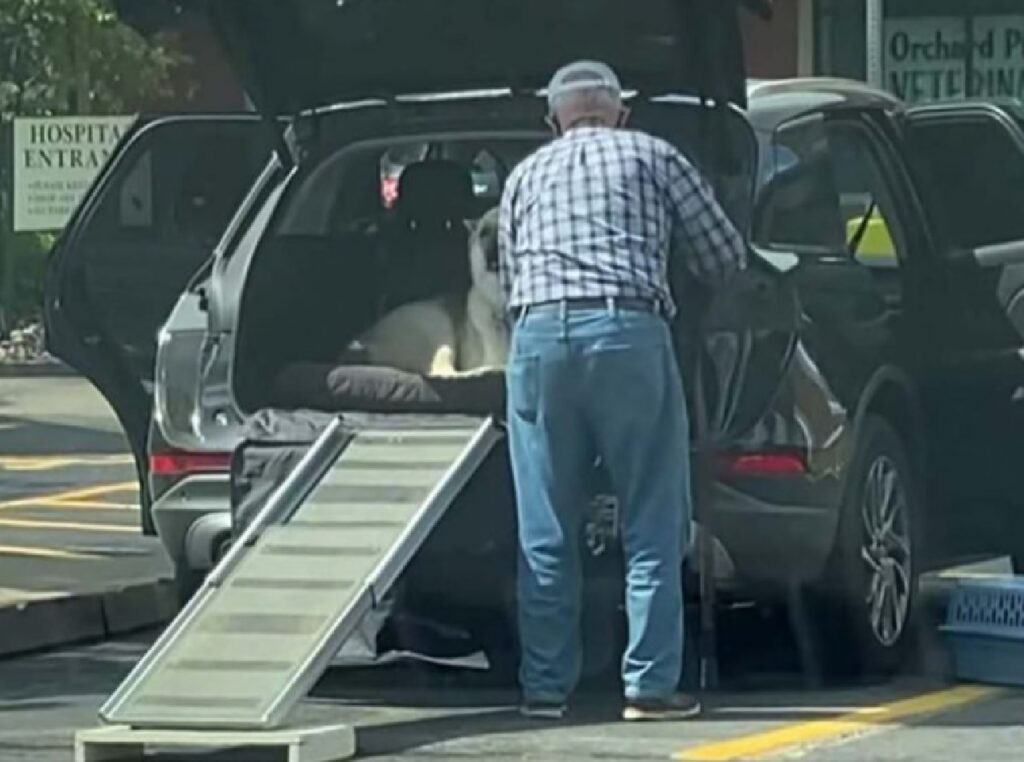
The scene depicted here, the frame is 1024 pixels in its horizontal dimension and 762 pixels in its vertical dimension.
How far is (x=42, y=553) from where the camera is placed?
12.5 m

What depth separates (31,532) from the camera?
1346 cm

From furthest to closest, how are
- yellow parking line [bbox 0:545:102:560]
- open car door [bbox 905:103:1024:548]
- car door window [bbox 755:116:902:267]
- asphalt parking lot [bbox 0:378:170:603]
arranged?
yellow parking line [bbox 0:545:102:560] → asphalt parking lot [bbox 0:378:170:603] → open car door [bbox 905:103:1024:548] → car door window [bbox 755:116:902:267]

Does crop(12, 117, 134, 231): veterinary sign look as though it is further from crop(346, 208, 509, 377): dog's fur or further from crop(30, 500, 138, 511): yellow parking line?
crop(346, 208, 509, 377): dog's fur

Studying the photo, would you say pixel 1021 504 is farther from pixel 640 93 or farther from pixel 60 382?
pixel 60 382

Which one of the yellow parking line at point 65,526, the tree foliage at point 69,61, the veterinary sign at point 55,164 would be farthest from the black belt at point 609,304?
the tree foliage at point 69,61

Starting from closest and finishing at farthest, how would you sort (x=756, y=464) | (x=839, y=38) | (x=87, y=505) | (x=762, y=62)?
(x=756, y=464) < (x=87, y=505) < (x=762, y=62) < (x=839, y=38)

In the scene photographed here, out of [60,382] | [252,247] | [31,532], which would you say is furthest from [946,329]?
[60,382]

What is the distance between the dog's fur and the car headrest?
0.31 ft

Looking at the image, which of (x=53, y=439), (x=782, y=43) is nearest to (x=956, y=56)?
(x=782, y=43)

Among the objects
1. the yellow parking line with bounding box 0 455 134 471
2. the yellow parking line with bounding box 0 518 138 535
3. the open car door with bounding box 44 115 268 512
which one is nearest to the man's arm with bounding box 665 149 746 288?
the open car door with bounding box 44 115 268 512

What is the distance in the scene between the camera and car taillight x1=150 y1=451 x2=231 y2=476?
9.15 meters

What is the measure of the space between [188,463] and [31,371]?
15.2m

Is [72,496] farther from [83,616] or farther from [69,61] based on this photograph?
[69,61]

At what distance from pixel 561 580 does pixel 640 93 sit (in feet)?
5.00
